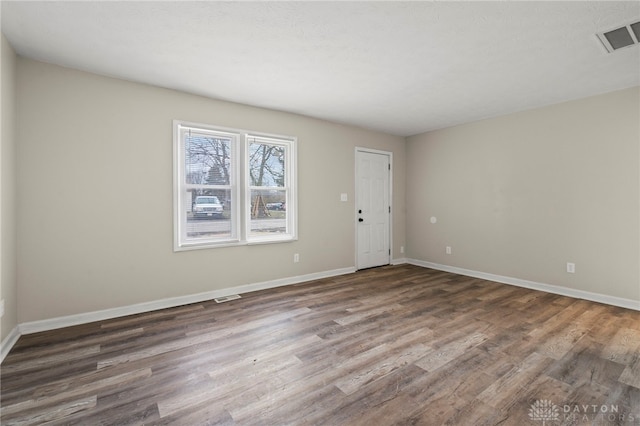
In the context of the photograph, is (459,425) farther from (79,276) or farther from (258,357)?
(79,276)

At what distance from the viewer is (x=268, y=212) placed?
14.4 ft

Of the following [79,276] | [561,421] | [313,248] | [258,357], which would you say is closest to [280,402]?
[258,357]

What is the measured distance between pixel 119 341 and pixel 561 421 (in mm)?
3347

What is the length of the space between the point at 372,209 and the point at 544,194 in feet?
8.65

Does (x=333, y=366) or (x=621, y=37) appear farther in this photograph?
(x=621, y=37)

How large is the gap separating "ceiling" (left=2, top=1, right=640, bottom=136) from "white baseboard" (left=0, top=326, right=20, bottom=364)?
254 cm

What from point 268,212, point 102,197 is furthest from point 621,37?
point 102,197

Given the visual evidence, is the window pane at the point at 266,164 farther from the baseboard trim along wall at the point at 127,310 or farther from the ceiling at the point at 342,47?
the baseboard trim along wall at the point at 127,310

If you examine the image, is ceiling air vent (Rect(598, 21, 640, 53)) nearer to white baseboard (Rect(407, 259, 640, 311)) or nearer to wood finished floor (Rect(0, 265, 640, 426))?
wood finished floor (Rect(0, 265, 640, 426))

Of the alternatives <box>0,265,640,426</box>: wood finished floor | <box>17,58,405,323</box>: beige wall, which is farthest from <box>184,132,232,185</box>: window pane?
<box>0,265,640,426</box>: wood finished floor

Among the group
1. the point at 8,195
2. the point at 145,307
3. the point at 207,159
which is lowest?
the point at 145,307

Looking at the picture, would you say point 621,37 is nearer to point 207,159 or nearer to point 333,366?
point 333,366

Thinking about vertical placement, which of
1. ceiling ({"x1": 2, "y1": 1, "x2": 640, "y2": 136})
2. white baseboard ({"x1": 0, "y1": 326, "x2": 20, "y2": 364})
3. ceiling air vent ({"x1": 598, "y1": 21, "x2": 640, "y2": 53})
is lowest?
white baseboard ({"x1": 0, "y1": 326, "x2": 20, "y2": 364})

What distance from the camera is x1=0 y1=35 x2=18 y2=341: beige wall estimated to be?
2.40 m
